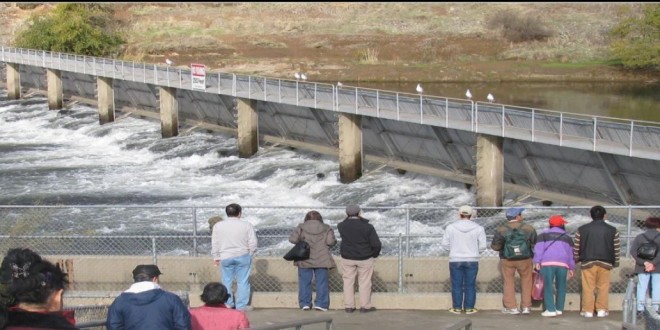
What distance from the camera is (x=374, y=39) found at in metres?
86.2

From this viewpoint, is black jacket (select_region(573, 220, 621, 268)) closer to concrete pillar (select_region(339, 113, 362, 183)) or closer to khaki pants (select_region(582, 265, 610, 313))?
khaki pants (select_region(582, 265, 610, 313))

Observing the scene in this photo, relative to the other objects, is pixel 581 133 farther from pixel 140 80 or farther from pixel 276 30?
pixel 276 30

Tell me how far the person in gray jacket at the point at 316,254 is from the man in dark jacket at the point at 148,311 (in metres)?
5.49

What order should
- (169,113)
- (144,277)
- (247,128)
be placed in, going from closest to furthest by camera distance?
(144,277) < (247,128) < (169,113)

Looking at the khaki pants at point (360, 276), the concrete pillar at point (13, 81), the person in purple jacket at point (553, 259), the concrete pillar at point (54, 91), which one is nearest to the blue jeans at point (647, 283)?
the person in purple jacket at point (553, 259)

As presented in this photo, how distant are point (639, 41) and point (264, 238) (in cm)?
5428

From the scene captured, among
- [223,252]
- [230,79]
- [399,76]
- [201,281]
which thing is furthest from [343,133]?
[399,76]

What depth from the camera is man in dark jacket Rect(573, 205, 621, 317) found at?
13.0m

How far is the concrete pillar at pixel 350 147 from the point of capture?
34094 mm

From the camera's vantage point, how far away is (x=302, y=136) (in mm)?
40594

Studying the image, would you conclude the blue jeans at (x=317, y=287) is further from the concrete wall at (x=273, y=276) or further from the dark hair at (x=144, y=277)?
the dark hair at (x=144, y=277)

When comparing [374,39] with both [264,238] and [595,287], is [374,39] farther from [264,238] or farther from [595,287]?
[595,287]

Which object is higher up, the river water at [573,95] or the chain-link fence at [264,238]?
the river water at [573,95]

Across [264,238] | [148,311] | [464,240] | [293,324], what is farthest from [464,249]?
[264,238]
